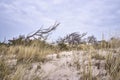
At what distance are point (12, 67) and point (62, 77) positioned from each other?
3.78 feet

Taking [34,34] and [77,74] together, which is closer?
[77,74]

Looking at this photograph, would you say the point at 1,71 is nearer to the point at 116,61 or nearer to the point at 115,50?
the point at 116,61

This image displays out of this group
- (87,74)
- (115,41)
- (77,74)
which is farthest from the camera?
(115,41)

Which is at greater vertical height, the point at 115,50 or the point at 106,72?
the point at 115,50

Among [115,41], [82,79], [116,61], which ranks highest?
[115,41]

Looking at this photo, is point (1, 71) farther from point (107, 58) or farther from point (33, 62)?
point (107, 58)

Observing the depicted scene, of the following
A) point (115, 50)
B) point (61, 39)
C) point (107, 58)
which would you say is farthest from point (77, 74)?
point (61, 39)

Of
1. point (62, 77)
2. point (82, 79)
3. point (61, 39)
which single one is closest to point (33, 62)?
point (62, 77)

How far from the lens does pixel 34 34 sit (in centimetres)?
1016

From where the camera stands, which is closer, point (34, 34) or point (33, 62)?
point (33, 62)

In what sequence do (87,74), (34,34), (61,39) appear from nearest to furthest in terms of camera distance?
1. (87,74)
2. (34,34)
3. (61,39)

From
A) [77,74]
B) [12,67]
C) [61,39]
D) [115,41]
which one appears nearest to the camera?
[77,74]

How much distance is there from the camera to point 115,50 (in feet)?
17.8

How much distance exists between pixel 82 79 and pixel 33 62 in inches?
70.3
